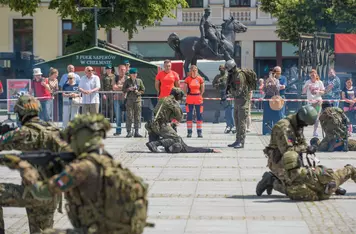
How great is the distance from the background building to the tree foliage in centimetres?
763

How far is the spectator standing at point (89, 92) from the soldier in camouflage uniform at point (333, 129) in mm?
6055

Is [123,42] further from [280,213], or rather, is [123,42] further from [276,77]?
[280,213]

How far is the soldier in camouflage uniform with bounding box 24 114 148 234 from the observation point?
7.27 meters

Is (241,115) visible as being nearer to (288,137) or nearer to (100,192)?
(288,137)

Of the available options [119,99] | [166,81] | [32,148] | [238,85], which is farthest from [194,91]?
[32,148]

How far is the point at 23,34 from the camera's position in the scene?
53.6 metres

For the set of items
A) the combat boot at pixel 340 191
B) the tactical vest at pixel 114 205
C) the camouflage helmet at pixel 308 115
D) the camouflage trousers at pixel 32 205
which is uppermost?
the camouflage helmet at pixel 308 115

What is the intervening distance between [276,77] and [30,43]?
2985 cm

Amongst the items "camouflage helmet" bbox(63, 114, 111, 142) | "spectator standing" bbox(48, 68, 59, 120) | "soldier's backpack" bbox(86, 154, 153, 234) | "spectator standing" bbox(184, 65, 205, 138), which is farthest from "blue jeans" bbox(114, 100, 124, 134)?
"soldier's backpack" bbox(86, 154, 153, 234)

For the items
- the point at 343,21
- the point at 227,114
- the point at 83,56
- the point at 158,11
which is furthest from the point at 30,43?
the point at 227,114

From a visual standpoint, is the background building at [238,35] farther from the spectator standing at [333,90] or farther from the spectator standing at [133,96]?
the spectator standing at [133,96]

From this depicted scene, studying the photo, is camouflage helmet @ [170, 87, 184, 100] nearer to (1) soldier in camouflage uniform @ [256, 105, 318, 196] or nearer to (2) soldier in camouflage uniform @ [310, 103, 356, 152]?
(2) soldier in camouflage uniform @ [310, 103, 356, 152]

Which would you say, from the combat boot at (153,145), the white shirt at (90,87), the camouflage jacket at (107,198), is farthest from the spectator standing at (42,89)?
the camouflage jacket at (107,198)

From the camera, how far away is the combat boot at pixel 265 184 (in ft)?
43.4
